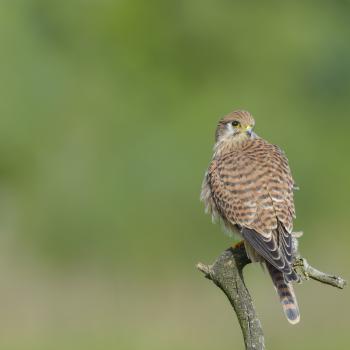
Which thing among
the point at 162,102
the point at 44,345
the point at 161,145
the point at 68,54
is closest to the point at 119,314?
the point at 44,345

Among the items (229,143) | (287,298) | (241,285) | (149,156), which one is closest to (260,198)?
(287,298)

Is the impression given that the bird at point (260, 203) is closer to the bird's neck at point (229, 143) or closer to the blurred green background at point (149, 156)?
the bird's neck at point (229, 143)

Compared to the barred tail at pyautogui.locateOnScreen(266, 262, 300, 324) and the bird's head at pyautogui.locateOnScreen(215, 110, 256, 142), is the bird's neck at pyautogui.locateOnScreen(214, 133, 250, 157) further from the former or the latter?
the barred tail at pyautogui.locateOnScreen(266, 262, 300, 324)

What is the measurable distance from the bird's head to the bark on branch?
161 cm

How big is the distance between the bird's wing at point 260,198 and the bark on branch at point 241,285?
48 cm

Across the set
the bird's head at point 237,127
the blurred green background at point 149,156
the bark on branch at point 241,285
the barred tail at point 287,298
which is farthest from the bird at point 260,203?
the blurred green background at point 149,156

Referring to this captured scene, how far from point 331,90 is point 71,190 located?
4372 mm

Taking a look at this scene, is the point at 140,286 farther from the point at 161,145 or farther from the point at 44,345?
the point at 161,145

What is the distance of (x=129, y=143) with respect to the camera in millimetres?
12055

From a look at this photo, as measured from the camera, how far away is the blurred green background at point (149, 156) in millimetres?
8312

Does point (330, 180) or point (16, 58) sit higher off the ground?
point (16, 58)

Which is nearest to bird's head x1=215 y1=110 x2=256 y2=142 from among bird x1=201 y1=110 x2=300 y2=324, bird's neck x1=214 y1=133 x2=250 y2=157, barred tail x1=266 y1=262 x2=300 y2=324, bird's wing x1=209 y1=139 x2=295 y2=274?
bird's neck x1=214 y1=133 x2=250 y2=157

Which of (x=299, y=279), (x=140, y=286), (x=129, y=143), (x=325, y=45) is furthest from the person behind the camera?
(x=325, y=45)

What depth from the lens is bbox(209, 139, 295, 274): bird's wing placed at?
4535 mm
